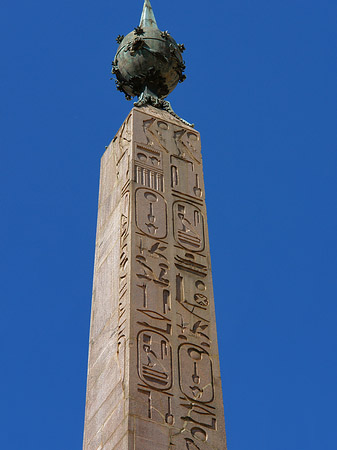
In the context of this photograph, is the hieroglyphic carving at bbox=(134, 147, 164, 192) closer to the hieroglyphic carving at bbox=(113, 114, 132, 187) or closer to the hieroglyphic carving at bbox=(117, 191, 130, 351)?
the hieroglyphic carving at bbox=(113, 114, 132, 187)

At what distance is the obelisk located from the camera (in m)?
14.8

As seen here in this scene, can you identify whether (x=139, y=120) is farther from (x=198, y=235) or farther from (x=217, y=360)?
(x=217, y=360)

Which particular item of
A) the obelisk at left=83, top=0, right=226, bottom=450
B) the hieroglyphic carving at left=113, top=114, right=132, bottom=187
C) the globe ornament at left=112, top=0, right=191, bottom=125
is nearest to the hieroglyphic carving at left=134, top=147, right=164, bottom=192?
the obelisk at left=83, top=0, right=226, bottom=450

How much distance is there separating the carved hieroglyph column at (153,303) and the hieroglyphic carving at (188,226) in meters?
0.02

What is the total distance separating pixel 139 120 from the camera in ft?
Answer: 62.1

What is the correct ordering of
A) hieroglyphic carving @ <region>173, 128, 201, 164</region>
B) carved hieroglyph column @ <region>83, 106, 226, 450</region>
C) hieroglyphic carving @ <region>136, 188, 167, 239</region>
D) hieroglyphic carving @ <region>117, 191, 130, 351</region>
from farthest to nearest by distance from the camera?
hieroglyphic carving @ <region>173, 128, 201, 164</region> → hieroglyphic carving @ <region>136, 188, 167, 239</region> → hieroglyphic carving @ <region>117, 191, 130, 351</region> → carved hieroglyph column @ <region>83, 106, 226, 450</region>

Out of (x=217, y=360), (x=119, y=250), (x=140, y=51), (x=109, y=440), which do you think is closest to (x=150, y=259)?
(x=119, y=250)

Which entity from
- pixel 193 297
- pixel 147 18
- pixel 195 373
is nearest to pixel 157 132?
pixel 147 18

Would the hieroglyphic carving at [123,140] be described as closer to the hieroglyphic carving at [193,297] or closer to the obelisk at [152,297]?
the obelisk at [152,297]

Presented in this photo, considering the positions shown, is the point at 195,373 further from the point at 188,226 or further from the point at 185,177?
the point at 185,177

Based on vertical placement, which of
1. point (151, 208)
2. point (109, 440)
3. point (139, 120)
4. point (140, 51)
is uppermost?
point (140, 51)

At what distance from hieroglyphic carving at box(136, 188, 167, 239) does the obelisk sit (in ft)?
0.05

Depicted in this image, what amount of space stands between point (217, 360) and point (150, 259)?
1.66 meters

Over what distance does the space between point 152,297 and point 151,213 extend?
1.67 meters
